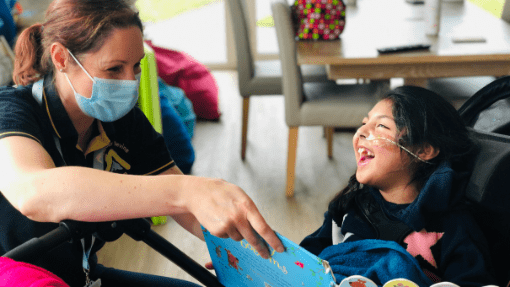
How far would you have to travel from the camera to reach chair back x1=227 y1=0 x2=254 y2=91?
2.80 meters

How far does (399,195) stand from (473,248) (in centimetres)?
22

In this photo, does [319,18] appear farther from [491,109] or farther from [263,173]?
[491,109]

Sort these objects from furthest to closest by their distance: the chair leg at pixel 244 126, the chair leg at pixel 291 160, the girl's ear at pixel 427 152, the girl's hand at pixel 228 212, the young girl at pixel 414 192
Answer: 1. the chair leg at pixel 244 126
2. the chair leg at pixel 291 160
3. the girl's ear at pixel 427 152
4. the young girl at pixel 414 192
5. the girl's hand at pixel 228 212

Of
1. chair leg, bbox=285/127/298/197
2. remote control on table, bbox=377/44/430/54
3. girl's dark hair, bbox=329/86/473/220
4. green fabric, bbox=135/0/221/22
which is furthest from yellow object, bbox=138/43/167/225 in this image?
green fabric, bbox=135/0/221/22

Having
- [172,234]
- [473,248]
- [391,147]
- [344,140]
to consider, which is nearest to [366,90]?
[344,140]

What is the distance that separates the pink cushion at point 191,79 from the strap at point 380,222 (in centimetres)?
260

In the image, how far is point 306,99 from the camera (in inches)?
97.6

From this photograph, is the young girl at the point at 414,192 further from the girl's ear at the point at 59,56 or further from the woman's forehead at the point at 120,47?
the girl's ear at the point at 59,56

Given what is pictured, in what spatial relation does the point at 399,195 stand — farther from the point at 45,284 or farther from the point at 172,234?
the point at 172,234

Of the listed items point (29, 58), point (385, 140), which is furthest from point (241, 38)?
point (385, 140)

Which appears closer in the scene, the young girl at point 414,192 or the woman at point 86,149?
the woman at point 86,149

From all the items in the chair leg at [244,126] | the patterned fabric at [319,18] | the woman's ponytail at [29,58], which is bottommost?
the chair leg at [244,126]

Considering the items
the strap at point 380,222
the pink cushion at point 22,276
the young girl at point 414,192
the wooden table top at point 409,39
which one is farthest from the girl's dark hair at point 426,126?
the wooden table top at point 409,39

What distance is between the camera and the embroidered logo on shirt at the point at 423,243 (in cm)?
102
